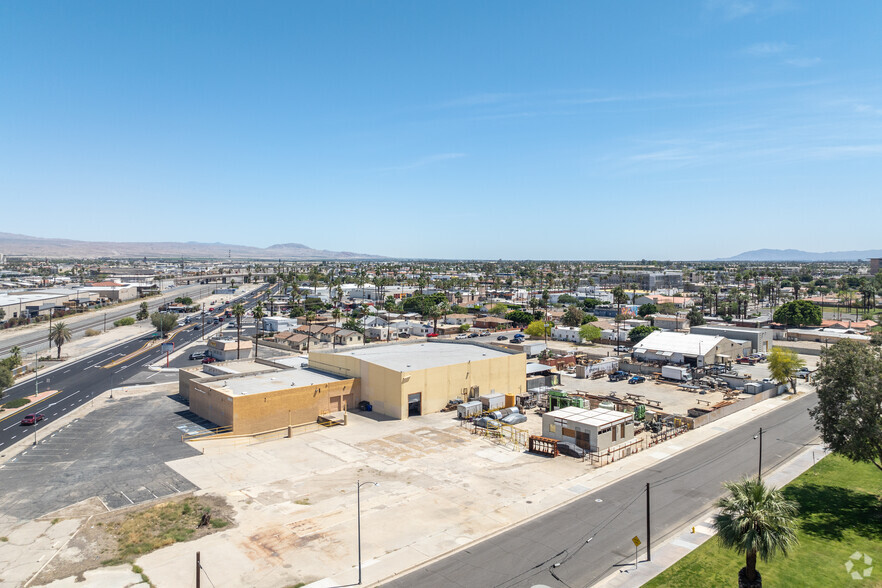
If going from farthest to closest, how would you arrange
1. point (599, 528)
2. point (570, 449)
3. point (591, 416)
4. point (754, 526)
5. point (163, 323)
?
point (163, 323)
point (591, 416)
point (570, 449)
point (599, 528)
point (754, 526)

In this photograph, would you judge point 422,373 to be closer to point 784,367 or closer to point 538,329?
point 784,367

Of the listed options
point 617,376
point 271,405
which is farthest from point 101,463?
point 617,376

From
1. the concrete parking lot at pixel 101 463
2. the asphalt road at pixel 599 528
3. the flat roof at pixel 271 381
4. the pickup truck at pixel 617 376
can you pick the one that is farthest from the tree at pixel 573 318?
the concrete parking lot at pixel 101 463

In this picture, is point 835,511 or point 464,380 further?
point 464,380

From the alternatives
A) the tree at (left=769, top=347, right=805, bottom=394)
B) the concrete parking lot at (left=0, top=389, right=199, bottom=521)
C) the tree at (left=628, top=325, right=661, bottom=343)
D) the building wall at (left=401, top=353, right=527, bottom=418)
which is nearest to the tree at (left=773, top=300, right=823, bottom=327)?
the tree at (left=628, top=325, right=661, bottom=343)

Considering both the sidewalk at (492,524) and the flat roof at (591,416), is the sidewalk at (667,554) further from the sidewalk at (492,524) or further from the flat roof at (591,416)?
the flat roof at (591,416)

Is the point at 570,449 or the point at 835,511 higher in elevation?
the point at 835,511

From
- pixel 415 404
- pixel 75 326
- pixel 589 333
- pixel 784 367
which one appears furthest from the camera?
pixel 75 326
